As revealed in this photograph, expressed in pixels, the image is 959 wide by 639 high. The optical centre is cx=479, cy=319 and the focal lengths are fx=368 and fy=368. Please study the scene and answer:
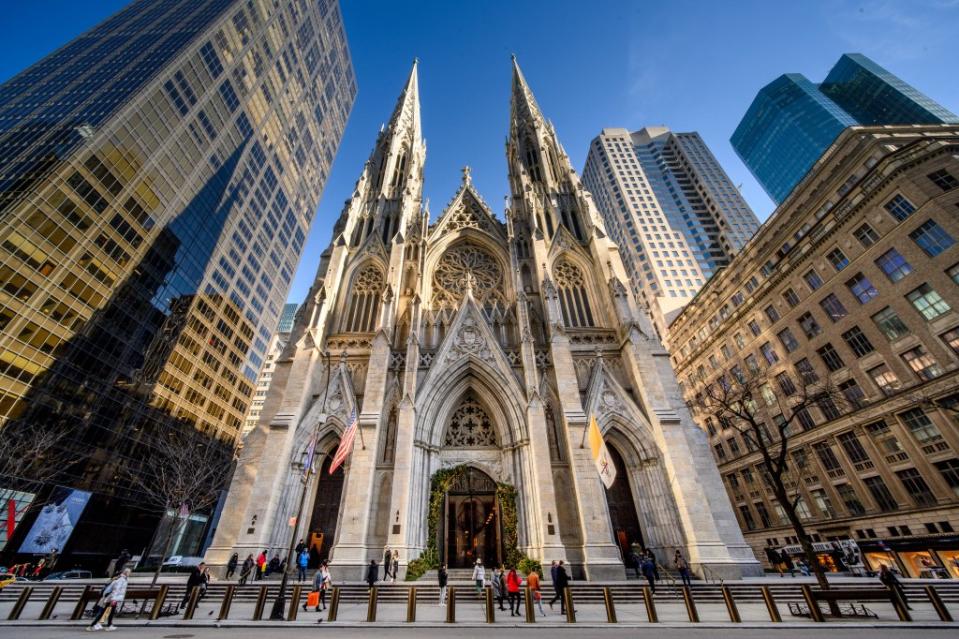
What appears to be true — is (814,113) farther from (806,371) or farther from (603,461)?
(603,461)

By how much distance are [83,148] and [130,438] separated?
2467cm

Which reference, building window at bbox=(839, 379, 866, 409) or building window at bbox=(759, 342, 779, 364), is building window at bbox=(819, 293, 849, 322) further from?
building window at bbox=(759, 342, 779, 364)

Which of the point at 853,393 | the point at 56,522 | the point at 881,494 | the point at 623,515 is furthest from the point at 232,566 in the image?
the point at 853,393

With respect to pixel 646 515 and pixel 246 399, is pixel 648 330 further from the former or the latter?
pixel 246 399

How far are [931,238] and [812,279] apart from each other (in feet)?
26.9

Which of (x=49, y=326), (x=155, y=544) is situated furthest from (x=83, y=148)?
(x=155, y=544)

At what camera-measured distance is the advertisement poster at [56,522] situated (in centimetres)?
2459

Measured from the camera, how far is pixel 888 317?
24.0m

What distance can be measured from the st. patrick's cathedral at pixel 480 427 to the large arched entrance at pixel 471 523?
0.07 metres

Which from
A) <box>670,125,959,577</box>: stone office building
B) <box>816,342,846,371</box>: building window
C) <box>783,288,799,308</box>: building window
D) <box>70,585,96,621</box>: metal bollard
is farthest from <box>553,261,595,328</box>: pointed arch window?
<box>70,585,96,621</box>: metal bollard

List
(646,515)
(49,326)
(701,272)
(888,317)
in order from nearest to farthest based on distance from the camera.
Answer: (646,515), (888,317), (49,326), (701,272)

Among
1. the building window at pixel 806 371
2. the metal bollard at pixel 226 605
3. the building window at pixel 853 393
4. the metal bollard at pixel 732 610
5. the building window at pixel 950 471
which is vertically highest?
the building window at pixel 806 371

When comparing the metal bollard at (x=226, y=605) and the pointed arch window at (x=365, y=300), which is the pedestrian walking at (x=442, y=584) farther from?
the pointed arch window at (x=365, y=300)

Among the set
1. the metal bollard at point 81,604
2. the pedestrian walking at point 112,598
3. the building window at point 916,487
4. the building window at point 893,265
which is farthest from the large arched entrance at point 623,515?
the building window at point 893,265
